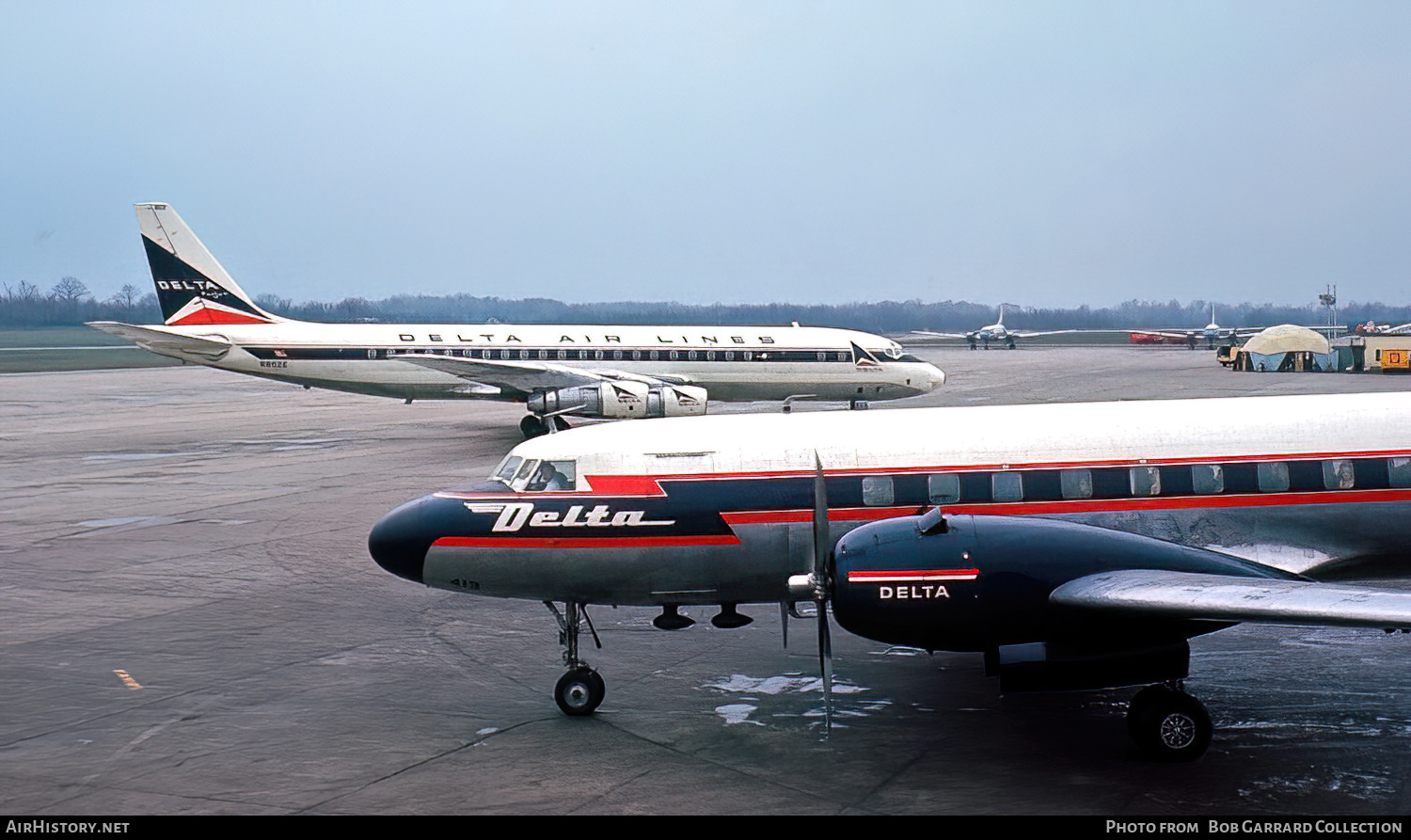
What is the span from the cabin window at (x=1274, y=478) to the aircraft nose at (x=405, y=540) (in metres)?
8.90

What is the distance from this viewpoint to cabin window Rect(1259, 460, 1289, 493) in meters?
13.0

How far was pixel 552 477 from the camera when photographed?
12922mm

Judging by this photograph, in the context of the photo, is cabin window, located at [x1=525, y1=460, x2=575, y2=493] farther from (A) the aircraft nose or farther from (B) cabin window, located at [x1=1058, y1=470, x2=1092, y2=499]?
(B) cabin window, located at [x1=1058, y1=470, x2=1092, y2=499]

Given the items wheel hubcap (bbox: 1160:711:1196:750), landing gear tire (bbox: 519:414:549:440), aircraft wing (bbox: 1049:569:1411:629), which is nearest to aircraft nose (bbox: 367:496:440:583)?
aircraft wing (bbox: 1049:569:1411:629)

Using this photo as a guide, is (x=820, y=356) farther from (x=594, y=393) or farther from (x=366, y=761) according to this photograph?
(x=366, y=761)

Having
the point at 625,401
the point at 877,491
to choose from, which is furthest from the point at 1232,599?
the point at 625,401

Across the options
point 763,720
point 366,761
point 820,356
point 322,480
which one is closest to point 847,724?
point 763,720

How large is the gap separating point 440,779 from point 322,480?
20.9 metres

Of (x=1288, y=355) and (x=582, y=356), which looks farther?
(x=1288, y=355)

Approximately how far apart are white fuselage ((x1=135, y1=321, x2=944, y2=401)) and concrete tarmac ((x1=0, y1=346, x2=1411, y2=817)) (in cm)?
1590

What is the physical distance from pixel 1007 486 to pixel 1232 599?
366cm

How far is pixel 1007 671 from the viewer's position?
10805 mm

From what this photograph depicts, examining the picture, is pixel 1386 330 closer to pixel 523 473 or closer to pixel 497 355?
pixel 497 355

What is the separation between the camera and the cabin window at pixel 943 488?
42.9 ft
